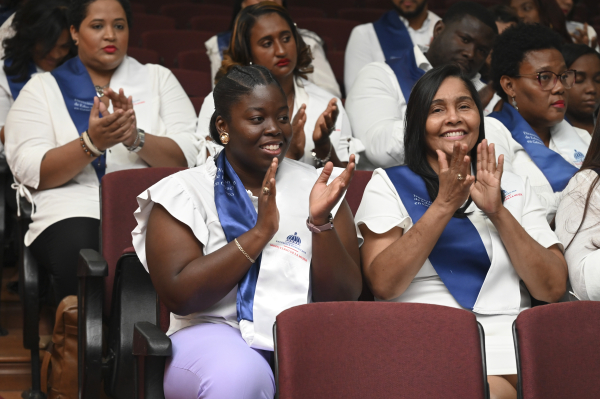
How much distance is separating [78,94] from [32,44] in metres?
0.53

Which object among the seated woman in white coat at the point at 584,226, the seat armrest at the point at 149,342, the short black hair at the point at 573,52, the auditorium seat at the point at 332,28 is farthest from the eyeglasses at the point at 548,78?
the auditorium seat at the point at 332,28

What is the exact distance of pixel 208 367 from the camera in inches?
64.9

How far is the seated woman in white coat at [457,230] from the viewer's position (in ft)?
6.24

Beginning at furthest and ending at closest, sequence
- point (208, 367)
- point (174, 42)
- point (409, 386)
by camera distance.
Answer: point (174, 42), point (208, 367), point (409, 386)

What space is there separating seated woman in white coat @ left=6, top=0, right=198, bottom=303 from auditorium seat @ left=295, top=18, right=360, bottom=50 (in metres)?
1.98

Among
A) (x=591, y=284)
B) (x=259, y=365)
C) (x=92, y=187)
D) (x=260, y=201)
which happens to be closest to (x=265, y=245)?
(x=260, y=201)

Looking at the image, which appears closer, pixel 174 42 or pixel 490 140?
pixel 490 140

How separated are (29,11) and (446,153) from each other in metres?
2.04

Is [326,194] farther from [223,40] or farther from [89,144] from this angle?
[223,40]

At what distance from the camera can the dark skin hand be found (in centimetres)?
175

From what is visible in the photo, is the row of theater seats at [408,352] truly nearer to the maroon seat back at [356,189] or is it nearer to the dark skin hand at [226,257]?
the dark skin hand at [226,257]

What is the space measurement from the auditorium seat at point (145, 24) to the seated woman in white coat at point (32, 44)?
4.63 ft

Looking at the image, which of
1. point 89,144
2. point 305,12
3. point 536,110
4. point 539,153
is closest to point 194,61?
point 305,12

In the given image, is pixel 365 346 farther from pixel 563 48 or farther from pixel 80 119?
pixel 563 48
